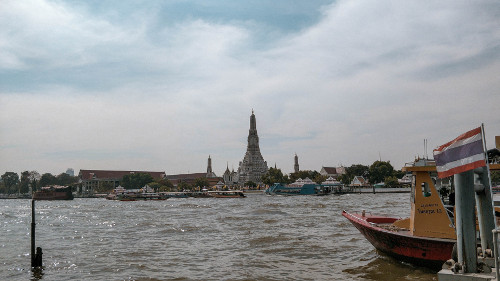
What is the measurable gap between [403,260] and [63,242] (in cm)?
1793

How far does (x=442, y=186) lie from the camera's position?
41.2ft

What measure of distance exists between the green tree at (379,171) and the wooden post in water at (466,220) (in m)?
125

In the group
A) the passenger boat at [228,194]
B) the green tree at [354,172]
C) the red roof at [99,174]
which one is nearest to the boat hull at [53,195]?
the passenger boat at [228,194]

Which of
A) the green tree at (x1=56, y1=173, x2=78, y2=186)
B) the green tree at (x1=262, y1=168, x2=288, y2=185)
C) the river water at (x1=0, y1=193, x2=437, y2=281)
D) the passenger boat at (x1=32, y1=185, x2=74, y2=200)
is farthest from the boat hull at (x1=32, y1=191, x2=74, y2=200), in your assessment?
the river water at (x1=0, y1=193, x2=437, y2=281)

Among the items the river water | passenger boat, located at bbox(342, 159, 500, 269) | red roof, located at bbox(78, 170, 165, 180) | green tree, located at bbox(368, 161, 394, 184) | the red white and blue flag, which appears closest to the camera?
the red white and blue flag

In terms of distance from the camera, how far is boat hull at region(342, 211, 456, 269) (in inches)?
441

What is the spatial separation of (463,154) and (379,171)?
125712 mm

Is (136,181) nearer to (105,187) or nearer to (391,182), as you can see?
(105,187)

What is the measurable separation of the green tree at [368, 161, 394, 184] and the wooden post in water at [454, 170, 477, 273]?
125m

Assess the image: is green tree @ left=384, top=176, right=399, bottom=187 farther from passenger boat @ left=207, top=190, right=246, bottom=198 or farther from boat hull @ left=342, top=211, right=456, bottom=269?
boat hull @ left=342, top=211, right=456, bottom=269

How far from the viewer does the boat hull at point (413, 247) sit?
441 inches

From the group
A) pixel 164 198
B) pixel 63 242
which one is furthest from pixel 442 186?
pixel 164 198

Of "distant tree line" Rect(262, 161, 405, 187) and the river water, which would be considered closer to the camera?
the river water

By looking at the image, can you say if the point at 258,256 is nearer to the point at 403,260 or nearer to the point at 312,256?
the point at 312,256
